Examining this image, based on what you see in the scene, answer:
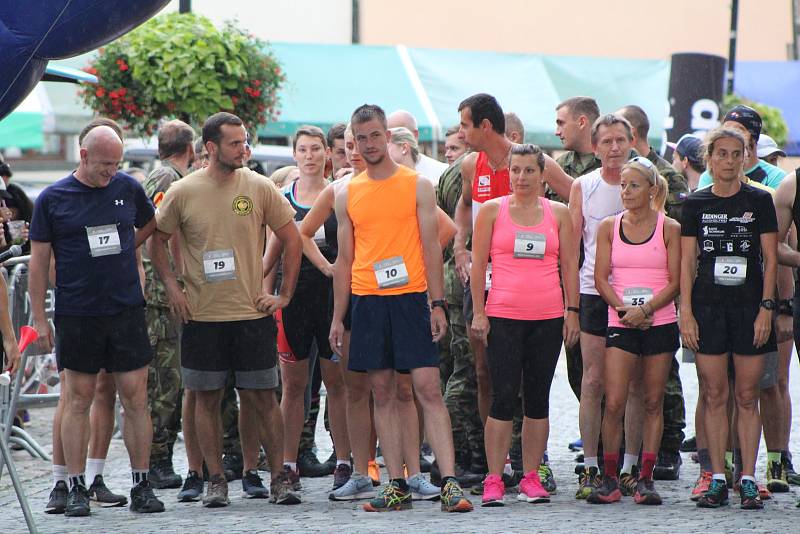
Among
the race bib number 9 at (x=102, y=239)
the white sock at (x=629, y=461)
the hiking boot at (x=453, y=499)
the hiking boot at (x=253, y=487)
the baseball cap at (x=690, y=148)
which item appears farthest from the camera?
the baseball cap at (x=690, y=148)

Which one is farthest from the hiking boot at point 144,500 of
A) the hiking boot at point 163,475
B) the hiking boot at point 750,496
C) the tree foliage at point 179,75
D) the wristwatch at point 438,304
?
the tree foliage at point 179,75

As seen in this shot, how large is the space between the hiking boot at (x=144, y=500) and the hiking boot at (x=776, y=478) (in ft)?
10.6

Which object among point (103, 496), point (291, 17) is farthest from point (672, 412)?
point (291, 17)

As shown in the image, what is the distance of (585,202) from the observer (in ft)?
25.9

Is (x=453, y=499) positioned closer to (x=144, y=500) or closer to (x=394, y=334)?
(x=394, y=334)

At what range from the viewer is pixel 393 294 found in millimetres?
7223

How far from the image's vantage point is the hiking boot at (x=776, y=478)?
766 centimetres

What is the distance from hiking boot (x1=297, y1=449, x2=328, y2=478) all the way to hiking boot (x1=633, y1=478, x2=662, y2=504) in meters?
2.09

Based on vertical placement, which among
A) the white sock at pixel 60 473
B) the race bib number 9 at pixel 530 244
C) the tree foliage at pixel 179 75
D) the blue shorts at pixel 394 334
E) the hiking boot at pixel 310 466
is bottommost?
the hiking boot at pixel 310 466

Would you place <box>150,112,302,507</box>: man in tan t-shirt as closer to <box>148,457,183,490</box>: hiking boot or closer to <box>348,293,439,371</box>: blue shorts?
<box>348,293,439,371</box>: blue shorts

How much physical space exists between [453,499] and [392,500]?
1.04ft

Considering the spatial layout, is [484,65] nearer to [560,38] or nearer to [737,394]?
[560,38]

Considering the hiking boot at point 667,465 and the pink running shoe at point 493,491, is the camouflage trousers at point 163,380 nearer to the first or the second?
the pink running shoe at point 493,491

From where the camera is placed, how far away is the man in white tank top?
7.61 metres
